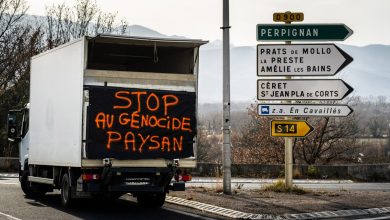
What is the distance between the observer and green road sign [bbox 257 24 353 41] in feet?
54.6

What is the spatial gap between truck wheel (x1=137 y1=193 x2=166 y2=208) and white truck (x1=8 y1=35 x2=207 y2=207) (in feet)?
0.07

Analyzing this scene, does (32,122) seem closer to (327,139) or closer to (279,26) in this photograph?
(279,26)

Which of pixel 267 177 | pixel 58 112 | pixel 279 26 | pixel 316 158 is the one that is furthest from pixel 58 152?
pixel 316 158

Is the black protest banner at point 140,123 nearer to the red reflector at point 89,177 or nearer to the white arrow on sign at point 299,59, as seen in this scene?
the red reflector at point 89,177

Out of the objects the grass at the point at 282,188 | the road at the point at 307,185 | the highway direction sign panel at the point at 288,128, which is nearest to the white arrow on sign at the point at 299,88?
the highway direction sign panel at the point at 288,128

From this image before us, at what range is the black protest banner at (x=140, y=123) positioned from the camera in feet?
43.4

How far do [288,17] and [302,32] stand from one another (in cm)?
51

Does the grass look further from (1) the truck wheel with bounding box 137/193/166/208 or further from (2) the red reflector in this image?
(2) the red reflector

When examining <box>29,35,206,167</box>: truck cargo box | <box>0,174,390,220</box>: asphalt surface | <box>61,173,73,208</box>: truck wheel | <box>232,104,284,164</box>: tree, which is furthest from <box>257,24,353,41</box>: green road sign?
<box>232,104,284,164</box>: tree

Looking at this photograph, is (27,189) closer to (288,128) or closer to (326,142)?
(288,128)

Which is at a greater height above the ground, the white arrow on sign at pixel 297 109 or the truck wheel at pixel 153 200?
the white arrow on sign at pixel 297 109

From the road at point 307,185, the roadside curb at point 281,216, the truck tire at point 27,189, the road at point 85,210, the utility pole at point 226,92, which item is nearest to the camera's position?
the roadside curb at point 281,216

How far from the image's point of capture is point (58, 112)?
14438 mm

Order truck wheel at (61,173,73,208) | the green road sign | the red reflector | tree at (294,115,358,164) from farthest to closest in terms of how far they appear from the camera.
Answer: tree at (294,115,358,164)
the green road sign
truck wheel at (61,173,73,208)
the red reflector
